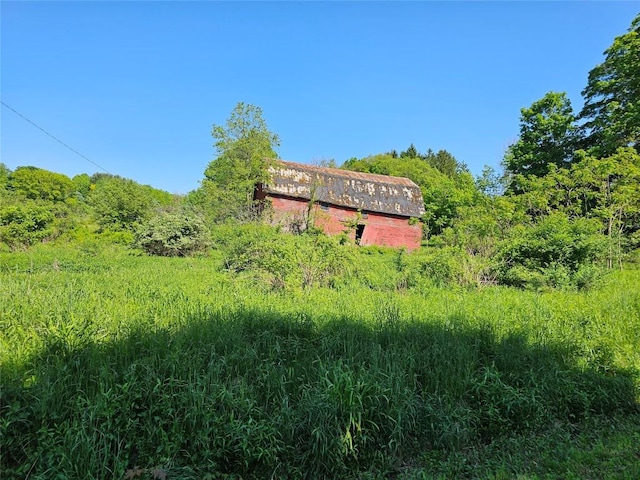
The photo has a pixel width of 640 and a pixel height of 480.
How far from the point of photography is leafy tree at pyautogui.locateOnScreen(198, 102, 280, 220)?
2344 cm

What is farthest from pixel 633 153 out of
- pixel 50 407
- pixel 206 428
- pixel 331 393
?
pixel 50 407

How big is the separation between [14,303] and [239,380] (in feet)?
13.8

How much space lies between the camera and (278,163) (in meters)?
27.2

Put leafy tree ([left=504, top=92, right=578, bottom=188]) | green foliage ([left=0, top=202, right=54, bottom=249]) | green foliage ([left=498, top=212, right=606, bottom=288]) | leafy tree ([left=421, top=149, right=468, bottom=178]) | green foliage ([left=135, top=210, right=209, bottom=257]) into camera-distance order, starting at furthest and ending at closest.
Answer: leafy tree ([left=421, top=149, right=468, bottom=178]) < leafy tree ([left=504, top=92, right=578, bottom=188]) < green foliage ([left=135, top=210, right=209, bottom=257]) < green foliage ([left=0, top=202, right=54, bottom=249]) < green foliage ([left=498, top=212, right=606, bottom=288])

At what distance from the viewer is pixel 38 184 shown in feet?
145

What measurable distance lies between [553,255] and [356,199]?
1902 cm

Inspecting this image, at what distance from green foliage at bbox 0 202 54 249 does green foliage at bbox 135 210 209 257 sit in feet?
16.4

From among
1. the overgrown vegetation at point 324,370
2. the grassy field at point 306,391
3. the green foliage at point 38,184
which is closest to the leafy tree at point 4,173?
the green foliage at point 38,184

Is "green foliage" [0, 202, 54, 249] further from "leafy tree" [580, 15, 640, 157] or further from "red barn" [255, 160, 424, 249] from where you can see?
"leafy tree" [580, 15, 640, 157]

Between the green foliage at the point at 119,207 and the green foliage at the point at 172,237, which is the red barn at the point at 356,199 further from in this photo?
the green foliage at the point at 119,207

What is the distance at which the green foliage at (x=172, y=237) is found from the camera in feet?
58.7

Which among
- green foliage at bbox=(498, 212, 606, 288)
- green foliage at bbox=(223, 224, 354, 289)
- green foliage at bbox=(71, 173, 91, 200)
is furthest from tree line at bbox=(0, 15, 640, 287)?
green foliage at bbox=(71, 173, 91, 200)

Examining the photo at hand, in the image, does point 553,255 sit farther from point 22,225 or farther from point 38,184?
point 38,184

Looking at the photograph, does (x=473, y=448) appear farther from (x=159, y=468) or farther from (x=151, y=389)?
(x=151, y=389)
